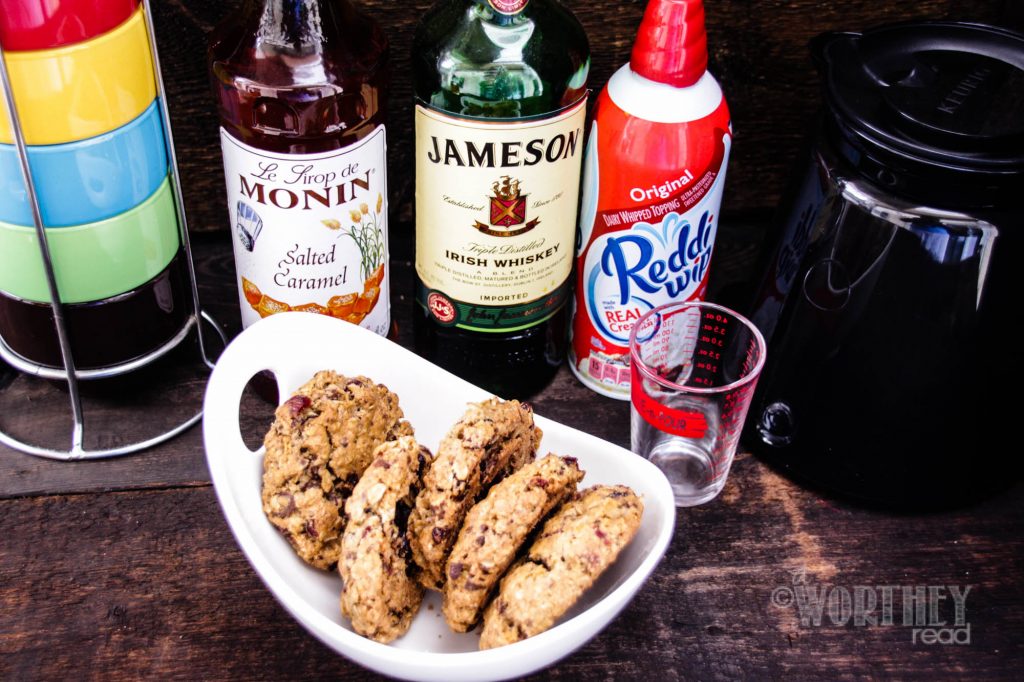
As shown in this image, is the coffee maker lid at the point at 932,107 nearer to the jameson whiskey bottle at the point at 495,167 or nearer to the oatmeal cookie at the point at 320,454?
the jameson whiskey bottle at the point at 495,167

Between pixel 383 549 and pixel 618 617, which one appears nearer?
pixel 383 549

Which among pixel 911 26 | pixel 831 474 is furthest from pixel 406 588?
pixel 911 26

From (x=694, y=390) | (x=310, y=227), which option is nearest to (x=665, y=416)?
(x=694, y=390)

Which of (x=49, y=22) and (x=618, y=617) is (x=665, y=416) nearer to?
(x=618, y=617)

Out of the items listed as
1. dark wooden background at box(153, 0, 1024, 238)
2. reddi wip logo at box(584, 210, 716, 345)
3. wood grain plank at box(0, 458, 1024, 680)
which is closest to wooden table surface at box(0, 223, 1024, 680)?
wood grain plank at box(0, 458, 1024, 680)

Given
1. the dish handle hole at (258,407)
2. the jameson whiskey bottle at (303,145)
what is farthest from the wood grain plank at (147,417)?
the jameson whiskey bottle at (303,145)

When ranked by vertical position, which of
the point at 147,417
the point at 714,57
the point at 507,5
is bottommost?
the point at 147,417

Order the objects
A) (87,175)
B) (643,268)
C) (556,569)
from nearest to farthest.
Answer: (556,569), (87,175), (643,268)
